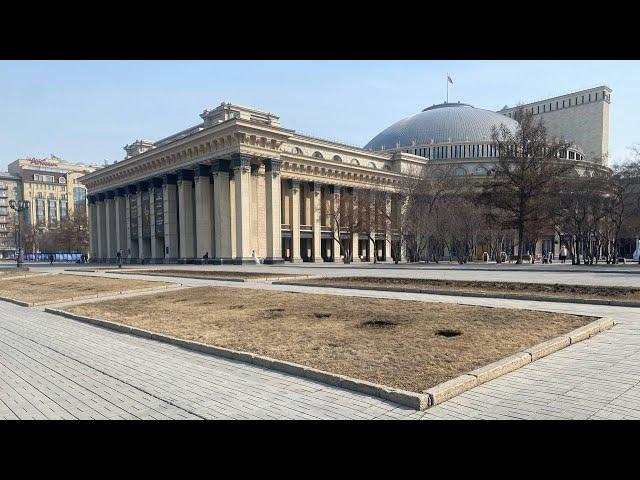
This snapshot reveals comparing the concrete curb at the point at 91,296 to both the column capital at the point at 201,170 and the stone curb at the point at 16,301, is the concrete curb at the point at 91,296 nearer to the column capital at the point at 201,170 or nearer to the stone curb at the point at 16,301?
the stone curb at the point at 16,301

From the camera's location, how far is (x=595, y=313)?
31.8 feet

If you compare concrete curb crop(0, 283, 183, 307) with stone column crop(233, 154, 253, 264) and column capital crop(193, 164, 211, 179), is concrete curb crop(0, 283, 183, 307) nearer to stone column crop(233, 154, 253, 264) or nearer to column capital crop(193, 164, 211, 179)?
stone column crop(233, 154, 253, 264)

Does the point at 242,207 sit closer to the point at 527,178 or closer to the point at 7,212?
the point at 527,178

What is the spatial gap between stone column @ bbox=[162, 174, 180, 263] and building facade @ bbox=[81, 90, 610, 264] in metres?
0.14

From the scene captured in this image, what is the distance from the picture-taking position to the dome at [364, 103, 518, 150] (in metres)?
83.8

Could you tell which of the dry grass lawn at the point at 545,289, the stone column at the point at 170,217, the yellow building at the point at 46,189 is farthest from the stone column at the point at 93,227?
the dry grass lawn at the point at 545,289

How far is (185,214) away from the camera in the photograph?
55094 mm

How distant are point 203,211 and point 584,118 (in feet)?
337

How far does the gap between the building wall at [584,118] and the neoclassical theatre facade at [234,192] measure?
57.5m

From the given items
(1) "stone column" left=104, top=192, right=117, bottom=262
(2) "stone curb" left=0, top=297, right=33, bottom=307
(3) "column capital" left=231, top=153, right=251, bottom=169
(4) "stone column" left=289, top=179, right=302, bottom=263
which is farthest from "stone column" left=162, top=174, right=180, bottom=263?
(2) "stone curb" left=0, top=297, right=33, bottom=307

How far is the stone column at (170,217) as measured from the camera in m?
57.2
